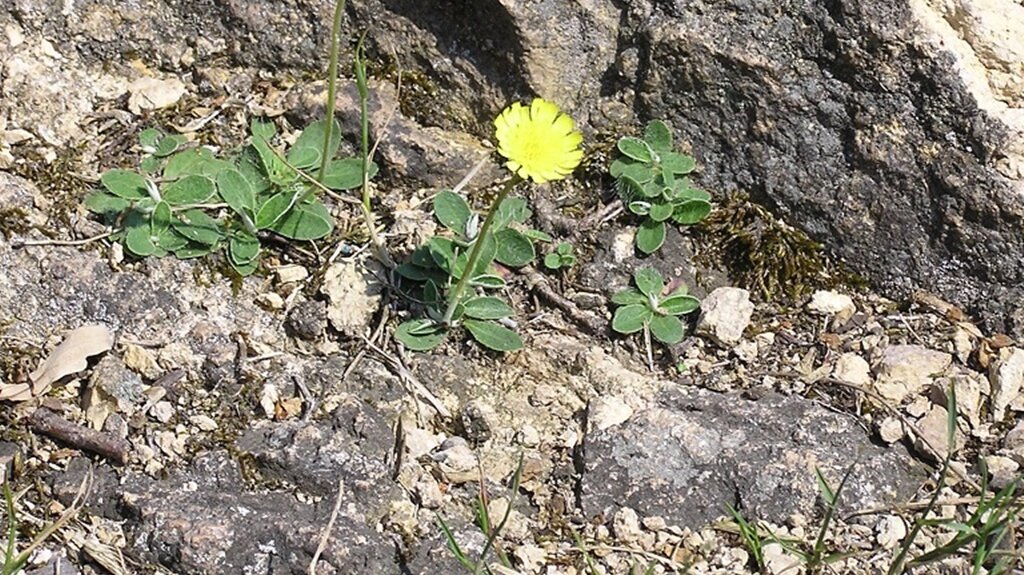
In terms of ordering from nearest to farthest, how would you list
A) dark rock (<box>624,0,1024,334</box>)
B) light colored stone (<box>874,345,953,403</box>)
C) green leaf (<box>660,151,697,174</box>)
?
light colored stone (<box>874,345,953,403</box>) < dark rock (<box>624,0,1024,334</box>) < green leaf (<box>660,151,697,174</box>)

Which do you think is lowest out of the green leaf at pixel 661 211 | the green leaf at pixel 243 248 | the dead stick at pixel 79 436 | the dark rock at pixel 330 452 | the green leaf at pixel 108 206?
the dead stick at pixel 79 436

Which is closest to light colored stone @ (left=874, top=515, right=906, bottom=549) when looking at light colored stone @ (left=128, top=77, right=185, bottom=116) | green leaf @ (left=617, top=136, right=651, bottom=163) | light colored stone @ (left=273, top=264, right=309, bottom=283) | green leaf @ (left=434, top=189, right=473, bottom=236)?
green leaf @ (left=617, top=136, right=651, bottom=163)

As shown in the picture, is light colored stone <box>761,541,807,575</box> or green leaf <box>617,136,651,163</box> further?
green leaf <box>617,136,651,163</box>

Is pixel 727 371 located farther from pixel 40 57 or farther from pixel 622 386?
pixel 40 57

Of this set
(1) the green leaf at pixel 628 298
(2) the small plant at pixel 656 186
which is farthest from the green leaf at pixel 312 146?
(1) the green leaf at pixel 628 298

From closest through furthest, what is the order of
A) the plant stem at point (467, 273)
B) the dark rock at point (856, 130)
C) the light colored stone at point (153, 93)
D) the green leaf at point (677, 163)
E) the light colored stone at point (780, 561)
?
the light colored stone at point (780, 561)
the plant stem at point (467, 273)
the dark rock at point (856, 130)
the green leaf at point (677, 163)
the light colored stone at point (153, 93)

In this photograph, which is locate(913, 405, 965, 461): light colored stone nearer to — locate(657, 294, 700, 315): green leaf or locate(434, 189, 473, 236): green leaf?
locate(657, 294, 700, 315): green leaf

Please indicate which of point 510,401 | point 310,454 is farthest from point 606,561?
point 310,454

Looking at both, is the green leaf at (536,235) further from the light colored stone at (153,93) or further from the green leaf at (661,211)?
the light colored stone at (153,93)
